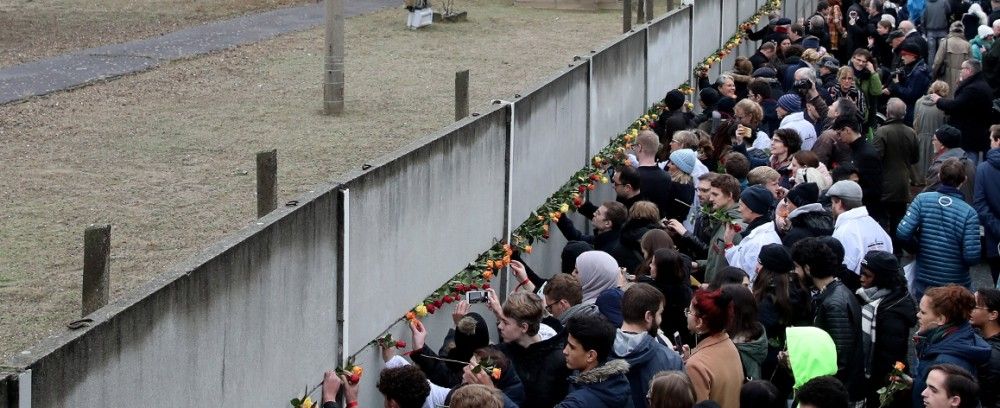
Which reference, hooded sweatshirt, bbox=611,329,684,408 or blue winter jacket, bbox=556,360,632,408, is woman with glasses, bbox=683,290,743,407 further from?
blue winter jacket, bbox=556,360,632,408

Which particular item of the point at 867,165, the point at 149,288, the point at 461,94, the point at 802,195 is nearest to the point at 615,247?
the point at 802,195

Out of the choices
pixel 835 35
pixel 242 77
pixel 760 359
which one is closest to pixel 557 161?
pixel 760 359

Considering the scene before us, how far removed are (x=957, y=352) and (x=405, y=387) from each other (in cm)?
302

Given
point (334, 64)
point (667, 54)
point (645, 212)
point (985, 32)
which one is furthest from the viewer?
point (985, 32)

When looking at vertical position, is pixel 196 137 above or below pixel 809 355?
below

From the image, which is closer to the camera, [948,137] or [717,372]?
[717,372]

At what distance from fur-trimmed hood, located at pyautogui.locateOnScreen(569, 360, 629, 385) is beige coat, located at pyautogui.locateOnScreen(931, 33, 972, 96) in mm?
13570

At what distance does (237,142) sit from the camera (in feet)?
52.4

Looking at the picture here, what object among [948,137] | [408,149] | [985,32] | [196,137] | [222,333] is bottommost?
[196,137]

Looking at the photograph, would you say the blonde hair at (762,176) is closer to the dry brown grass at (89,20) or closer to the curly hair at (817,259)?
the curly hair at (817,259)

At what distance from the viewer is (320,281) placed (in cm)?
731

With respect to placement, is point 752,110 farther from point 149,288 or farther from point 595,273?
point 149,288

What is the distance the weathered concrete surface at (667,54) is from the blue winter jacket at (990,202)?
5.34 meters

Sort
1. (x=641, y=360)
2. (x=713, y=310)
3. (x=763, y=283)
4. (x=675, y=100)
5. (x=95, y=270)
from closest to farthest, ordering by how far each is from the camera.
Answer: (x=95, y=270) < (x=641, y=360) < (x=713, y=310) < (x=763, y=283) < (x=675, y=100)
